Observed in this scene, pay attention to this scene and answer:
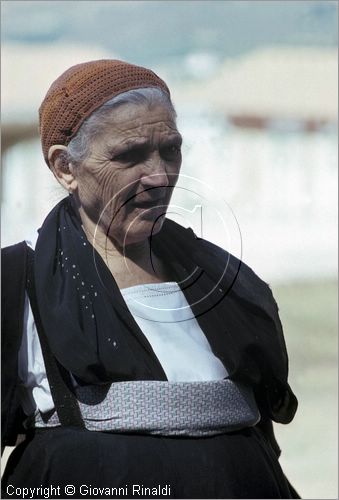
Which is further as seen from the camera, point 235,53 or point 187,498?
point 235,53

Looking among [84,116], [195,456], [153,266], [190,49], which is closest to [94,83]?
[84,116]

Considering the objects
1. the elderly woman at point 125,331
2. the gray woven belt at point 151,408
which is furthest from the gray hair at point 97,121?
the gray woven belt at point 151,408

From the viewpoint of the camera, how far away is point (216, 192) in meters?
2.15

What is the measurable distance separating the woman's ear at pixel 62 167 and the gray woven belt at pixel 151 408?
19.6 inches

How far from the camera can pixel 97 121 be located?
2061 mm

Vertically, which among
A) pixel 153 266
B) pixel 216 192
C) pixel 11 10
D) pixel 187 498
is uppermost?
pixel 11 10

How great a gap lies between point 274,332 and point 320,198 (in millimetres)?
369

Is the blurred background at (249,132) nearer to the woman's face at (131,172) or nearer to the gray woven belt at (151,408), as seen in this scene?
the woman's face at (131,172)

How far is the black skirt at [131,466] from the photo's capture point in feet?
6.69

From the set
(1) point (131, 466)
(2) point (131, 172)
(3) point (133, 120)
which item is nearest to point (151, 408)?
(1) point (131, 466)

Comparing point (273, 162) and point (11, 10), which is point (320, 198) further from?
point (11, 10)

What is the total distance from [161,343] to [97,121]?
1.82 ft

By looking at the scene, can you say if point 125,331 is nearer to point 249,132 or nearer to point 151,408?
point 151,408

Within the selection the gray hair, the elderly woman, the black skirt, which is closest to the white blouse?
the elderly woman
